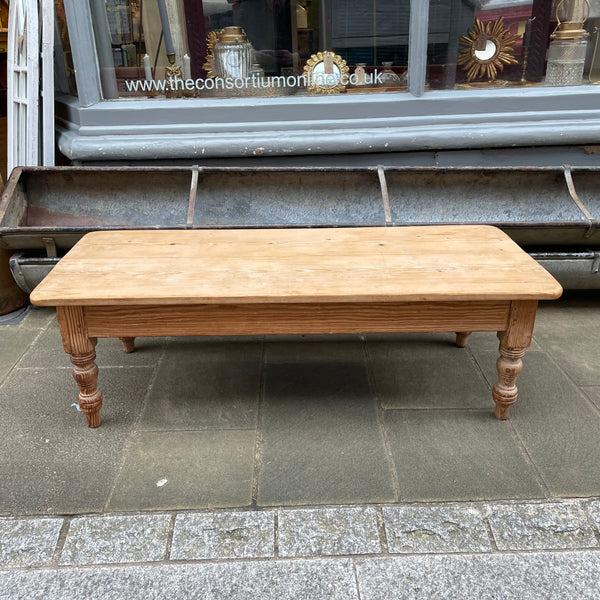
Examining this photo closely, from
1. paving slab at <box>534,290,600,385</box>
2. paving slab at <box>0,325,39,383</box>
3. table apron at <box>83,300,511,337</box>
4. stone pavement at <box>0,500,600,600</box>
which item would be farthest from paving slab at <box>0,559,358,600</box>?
paving slab at <box>534,290,600,385</box>

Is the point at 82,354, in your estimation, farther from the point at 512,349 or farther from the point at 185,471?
the point at 512,349

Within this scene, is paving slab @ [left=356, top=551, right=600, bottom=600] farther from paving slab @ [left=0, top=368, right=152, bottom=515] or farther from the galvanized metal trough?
the galvanized metal trough

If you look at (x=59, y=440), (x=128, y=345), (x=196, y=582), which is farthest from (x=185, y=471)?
(x=128, y=345)

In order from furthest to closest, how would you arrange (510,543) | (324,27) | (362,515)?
(324,27)
(362,515)
(510,543)

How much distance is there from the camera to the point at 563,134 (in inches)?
155

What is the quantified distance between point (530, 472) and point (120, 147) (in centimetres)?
338

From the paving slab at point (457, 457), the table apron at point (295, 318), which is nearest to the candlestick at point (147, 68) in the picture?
the table apron at point (295, 318)

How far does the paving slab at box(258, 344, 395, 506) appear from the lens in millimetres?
2225

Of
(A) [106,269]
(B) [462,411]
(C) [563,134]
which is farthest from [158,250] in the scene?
(C) [563,134]

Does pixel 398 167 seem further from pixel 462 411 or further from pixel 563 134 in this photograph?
pixel 462 411

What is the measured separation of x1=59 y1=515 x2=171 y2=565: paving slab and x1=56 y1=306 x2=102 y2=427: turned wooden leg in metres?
0.57

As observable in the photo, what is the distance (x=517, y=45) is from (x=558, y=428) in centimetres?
306

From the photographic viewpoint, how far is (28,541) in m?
2.00

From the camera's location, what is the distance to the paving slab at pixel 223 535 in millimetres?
1947
